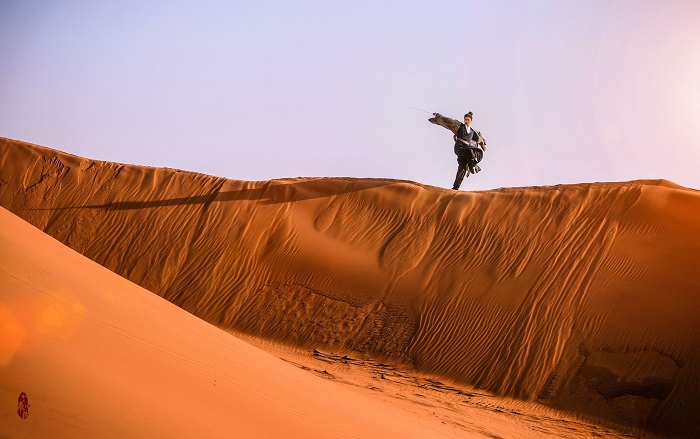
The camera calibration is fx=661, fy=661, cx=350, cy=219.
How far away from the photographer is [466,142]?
16.3 metres

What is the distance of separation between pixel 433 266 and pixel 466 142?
358cm

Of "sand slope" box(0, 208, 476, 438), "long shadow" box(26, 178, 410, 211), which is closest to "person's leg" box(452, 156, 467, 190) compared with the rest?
"long shadow" box(26, 178, 410, 211)

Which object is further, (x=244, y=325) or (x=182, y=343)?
(x=244, y=325)

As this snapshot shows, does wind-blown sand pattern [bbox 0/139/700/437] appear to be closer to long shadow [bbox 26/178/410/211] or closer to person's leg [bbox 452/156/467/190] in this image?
long shadow [bbox 26/178/410/211]

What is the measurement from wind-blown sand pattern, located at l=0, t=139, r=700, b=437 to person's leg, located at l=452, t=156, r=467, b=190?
0.65 meters

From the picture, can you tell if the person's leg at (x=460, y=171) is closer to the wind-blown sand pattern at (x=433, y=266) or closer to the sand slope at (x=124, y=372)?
the wind-blown sand pattern at (x=433, y=266)

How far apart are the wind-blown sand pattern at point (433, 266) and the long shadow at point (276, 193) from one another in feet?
0.17

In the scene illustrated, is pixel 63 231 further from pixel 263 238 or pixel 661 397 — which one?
pixel 661 397

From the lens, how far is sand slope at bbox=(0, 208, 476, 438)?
376 centimetres

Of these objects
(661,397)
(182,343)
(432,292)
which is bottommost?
(182,343)

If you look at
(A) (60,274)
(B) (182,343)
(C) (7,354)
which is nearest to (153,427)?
(C) (7,354)

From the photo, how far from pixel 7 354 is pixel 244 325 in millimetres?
10845

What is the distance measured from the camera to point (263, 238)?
54.2 feet

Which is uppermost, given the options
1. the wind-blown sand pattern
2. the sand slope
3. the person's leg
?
the person's leg
